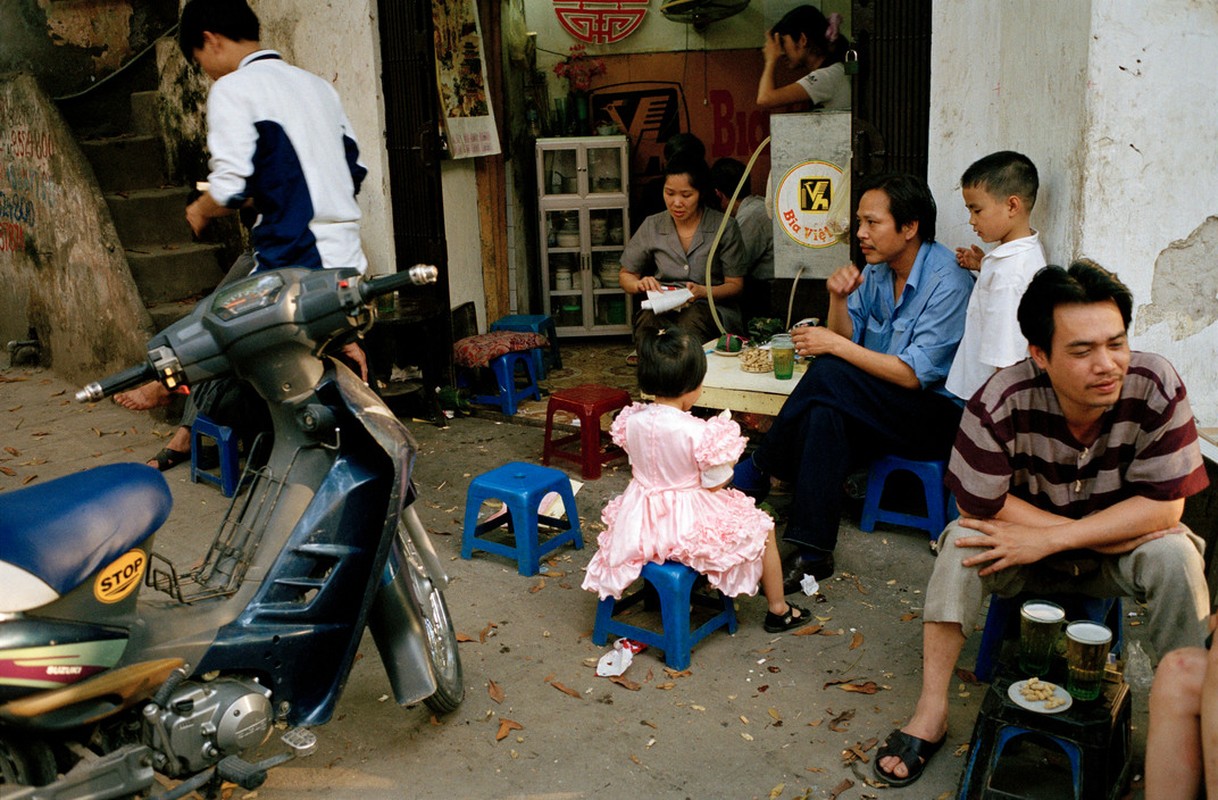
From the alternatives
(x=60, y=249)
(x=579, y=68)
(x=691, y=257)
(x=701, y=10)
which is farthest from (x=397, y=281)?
(x=579, y=68)

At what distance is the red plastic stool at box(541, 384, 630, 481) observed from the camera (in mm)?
6039

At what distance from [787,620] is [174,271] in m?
5.61

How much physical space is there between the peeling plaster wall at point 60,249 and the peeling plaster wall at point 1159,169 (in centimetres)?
600

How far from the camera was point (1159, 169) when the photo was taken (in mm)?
4277

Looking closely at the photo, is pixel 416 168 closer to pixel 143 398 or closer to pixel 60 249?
pixel 60 249

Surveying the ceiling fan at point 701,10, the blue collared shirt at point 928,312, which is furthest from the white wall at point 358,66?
the blue collared shirt at point 928,312

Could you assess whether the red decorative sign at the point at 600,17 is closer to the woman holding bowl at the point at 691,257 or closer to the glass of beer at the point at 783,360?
the woman holding bowl at the point at 691,257

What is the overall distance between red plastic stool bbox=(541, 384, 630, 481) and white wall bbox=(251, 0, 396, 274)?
1.77 metres

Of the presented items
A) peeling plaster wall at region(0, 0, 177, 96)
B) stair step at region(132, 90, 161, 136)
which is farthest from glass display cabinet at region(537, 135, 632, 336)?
peeling plaster wall at region(0, 0, 177, 96)

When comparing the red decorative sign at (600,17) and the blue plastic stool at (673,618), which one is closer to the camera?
the blue plastic stool at (673,618)

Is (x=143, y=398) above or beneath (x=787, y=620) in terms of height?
above

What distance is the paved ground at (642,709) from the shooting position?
348 centimetres

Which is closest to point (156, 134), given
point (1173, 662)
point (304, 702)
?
point (304, 702)

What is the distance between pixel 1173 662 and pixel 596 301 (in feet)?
25.1
